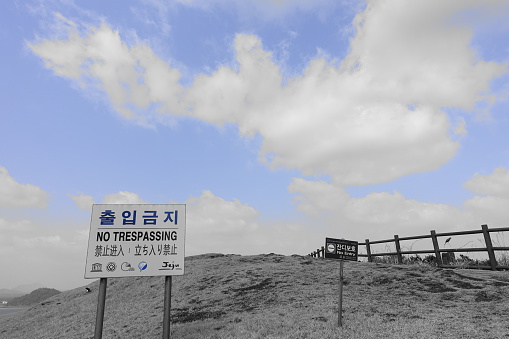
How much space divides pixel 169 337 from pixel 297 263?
27.0 feet

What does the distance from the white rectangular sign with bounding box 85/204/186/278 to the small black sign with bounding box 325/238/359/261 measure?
133 inches

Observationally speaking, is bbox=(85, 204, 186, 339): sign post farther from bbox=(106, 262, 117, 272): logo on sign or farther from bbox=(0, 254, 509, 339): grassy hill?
bbox=(0, 254, 509, 339): grassy hill

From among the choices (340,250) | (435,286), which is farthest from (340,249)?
(435,286)

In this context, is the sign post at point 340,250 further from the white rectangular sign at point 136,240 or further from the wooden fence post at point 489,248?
the wooden fence post at point 489,248

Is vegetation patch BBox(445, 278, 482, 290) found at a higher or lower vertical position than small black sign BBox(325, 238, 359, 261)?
lower

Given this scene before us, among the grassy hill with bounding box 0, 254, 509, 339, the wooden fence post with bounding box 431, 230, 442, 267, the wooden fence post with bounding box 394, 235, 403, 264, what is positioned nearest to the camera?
the grassy hill with bounding box 0, 254, 509, 339

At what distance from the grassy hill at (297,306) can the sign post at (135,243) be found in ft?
5.54

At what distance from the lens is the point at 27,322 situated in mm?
14117

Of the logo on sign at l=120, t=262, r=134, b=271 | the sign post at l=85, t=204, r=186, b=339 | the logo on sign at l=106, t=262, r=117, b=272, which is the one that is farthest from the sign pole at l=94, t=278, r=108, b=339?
the logo on sign at l=120, t=262, r=134, b=271

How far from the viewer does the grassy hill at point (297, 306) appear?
6972mm

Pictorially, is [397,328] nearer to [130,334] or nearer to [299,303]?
[299,303]

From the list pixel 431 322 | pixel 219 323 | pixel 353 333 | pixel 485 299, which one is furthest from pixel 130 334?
pixel 485 299

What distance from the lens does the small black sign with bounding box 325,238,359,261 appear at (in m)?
7.55

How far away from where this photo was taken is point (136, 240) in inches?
303
